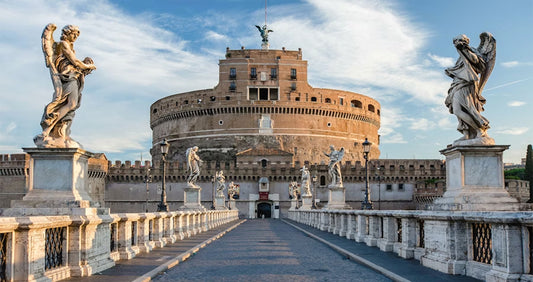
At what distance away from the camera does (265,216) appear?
2776 inches

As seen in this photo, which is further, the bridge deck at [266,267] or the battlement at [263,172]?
the battlement at [263,172]

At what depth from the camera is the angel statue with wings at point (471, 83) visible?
8906mm

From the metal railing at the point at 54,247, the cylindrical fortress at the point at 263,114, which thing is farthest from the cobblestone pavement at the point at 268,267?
the cylindrical fortress at the point at 263,114

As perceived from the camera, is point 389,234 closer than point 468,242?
No

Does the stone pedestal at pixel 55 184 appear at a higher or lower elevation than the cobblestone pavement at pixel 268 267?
higher

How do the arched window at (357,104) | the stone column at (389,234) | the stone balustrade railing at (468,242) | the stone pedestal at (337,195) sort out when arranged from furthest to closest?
1. the arched window at (357,104)
2. the stone pedestal at (337,195)
3. the stone column at (389,234)
4. the stone balustrade railing at (468,242)

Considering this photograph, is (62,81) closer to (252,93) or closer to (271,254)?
(271,254)

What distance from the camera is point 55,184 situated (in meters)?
8.45

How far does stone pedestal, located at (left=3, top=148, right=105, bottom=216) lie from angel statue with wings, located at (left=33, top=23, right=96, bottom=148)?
287 millimetres

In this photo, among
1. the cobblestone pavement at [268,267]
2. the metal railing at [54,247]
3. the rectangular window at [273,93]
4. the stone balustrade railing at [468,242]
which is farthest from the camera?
the rectangular window at [273,93]

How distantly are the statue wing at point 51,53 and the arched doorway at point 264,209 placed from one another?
62.0 meters

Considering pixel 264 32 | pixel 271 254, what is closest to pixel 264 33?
pixel 264 32

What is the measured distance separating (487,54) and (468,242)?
322 centimetres

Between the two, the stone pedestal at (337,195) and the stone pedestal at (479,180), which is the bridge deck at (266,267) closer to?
the stone pedestal at (479,180)
